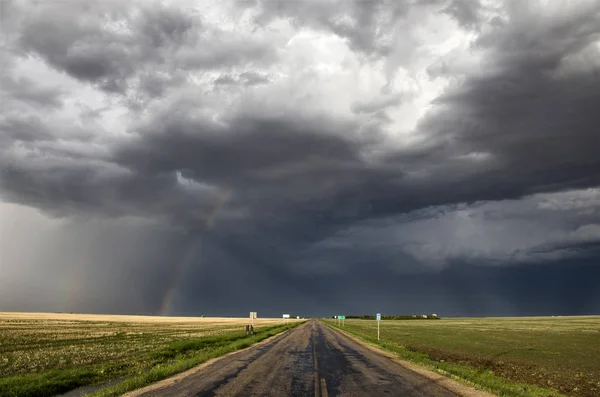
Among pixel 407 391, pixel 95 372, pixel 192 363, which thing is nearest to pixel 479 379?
pixel 407 391

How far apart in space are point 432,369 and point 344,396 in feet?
31.7

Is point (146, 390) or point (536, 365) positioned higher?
point (146, 390)

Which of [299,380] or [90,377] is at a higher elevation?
[299,380]

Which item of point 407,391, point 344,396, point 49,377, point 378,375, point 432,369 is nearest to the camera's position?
point 344,396

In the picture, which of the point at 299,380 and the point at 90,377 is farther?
the point at 90,377

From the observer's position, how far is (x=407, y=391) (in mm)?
14820

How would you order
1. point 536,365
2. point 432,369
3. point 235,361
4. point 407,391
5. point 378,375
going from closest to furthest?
point 407,391, point 378,375, point 432,369, point 235,361, point 536,365

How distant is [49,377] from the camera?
65.1 feet

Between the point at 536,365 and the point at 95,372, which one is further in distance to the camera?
the point at 536,365

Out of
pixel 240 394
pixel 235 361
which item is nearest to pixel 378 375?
pixel 240 394

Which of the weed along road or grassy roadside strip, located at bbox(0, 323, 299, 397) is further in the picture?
grassy roadside strip, located at bbox(0, 323, 299, 397)

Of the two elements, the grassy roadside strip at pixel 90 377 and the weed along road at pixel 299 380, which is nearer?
the weed along road at pixel 299 380

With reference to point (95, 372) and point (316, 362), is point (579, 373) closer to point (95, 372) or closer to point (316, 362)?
point (316, 362)

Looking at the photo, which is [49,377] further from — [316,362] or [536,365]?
[536,365]
